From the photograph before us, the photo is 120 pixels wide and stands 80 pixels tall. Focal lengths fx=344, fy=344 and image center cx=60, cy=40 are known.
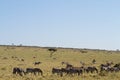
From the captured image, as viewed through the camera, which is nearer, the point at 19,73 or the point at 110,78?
the point at 110,78

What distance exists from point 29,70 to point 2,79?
5736 mm

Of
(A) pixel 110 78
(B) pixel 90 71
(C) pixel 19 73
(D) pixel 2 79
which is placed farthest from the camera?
(B) pixel 90 71

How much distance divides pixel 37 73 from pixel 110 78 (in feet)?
24.9

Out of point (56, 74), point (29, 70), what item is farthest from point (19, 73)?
point (56, 74)

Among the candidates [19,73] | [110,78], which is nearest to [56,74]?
[19,73]

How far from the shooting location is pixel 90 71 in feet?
122

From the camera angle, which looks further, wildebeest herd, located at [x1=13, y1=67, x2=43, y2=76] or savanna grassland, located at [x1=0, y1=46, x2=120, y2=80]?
wildebeest herd, located at [x1=13, y1=67, x2=43, y2=76]

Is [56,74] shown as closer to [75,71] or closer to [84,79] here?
[75,71]

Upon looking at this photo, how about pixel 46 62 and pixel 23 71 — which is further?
pixel 46 62

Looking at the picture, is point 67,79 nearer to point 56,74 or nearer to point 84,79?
point 84,79

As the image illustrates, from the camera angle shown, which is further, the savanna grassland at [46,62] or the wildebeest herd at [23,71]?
the wildebeest herd at [23,71]

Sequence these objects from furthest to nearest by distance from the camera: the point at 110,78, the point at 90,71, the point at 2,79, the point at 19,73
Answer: the point at 90,71 → the point at 19,73 → the point at 110,78 → the point at 2,79

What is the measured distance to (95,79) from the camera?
2958 cm

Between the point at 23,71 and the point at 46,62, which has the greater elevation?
the point at 46,62
